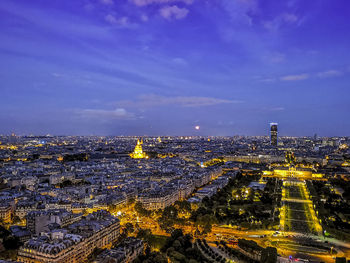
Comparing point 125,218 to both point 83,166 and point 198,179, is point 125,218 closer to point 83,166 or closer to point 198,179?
point 198,179

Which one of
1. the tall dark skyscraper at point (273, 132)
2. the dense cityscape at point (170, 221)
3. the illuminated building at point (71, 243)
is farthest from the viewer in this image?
the tall dark skyscraper at point (273, 132)

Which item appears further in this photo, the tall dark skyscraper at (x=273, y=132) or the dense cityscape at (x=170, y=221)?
the tall dark skyscraper at (x=273, y=132)

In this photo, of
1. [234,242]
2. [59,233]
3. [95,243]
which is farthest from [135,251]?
[234,242]

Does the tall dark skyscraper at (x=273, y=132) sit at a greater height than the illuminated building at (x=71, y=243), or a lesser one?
greater

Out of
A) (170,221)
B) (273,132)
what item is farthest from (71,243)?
(273,132)

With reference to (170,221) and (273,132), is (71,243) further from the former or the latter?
(273,132)

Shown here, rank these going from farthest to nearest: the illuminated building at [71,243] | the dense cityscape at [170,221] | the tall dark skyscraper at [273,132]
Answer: the tall dark skyscraper at [273,132], the dense cityscape at [170,221], the illuminated building at [71,243]

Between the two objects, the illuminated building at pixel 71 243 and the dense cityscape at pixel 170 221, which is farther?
the dense cityscape at pixel 170 221

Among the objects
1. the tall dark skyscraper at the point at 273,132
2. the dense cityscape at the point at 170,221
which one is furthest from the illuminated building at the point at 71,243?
the tall dark skyscraper at the point at 273,132

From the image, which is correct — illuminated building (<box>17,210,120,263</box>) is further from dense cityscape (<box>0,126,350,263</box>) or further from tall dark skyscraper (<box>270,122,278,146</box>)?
tall dark skyscraper (<box>270,122,278,146</box>)

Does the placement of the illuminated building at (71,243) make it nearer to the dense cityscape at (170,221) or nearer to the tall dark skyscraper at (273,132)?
the dense cityscape at (170,221)

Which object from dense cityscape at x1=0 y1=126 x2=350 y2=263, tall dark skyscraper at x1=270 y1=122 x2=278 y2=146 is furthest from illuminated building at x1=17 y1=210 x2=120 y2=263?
tall dark skyscraper at x1=270 y1=122 x2=278 y2=146

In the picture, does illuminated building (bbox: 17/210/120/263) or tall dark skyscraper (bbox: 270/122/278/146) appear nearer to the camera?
illuminated building (bbox: 17/210/120/263)
